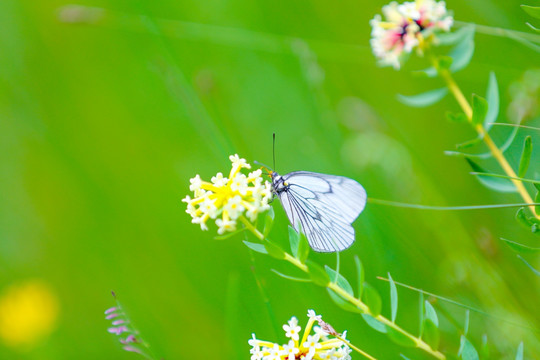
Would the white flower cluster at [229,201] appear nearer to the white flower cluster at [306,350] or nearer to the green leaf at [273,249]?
the green leaf at [273,249]

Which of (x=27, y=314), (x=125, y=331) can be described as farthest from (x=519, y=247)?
(x=27, y=314)

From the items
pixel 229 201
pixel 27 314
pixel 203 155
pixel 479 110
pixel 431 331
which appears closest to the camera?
pixel 431 331

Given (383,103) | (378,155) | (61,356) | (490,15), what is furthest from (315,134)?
(61,356)

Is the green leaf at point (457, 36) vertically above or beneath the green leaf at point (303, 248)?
above

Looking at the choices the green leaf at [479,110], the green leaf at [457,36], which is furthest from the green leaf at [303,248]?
the green leaf at [457,36]

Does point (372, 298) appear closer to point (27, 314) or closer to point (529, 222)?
point (529, 222)

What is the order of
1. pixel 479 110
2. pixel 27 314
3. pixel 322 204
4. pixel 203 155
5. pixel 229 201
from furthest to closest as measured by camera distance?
pixel 203 155 → pixel 27 314 → pixel 322 204 → pixel 479 110 → pixel 229 201

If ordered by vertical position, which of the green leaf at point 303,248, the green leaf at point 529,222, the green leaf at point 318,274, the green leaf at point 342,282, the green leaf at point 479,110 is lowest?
the green leaf at point 529,222
